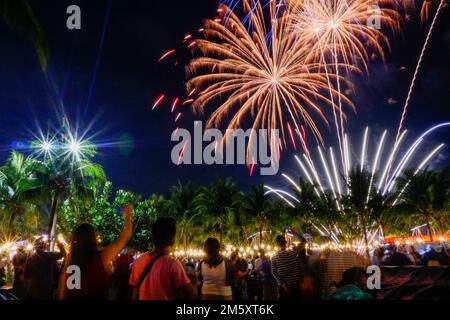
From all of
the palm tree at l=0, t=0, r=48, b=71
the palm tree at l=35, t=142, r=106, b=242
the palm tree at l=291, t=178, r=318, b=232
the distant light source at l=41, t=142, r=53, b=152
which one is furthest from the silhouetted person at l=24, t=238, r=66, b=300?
the palm tree at l=291, t=178, r=318, b=232

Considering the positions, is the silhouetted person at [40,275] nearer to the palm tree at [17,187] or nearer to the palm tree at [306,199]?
the palm tree at [17,187]

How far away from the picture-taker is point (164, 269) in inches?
136

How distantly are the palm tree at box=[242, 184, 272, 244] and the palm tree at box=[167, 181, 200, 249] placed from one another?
763 cm

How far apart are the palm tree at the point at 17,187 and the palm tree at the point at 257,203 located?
1005 inches

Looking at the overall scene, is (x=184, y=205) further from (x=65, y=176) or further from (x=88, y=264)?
(x=88, y=264)

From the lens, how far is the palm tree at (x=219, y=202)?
48438 millimetres

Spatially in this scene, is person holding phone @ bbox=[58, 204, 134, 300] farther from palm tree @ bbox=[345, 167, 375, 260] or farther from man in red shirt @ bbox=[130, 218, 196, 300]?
palm tree @ bbox=[345, 167, 375, 260]

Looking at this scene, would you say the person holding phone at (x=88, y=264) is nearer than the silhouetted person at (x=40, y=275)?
Yes

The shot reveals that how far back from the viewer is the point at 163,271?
3.46 m

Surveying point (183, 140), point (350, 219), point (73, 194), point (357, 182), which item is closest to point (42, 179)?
point (73, 194)

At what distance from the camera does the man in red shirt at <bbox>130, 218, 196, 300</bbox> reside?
3391mm

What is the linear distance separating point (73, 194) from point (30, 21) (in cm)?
1639

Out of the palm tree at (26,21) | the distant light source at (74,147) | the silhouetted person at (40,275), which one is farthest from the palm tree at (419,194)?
the silhouetted person at (40,275)
